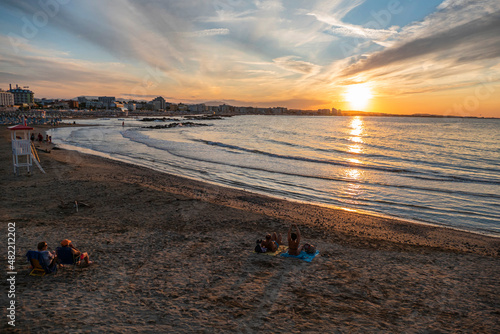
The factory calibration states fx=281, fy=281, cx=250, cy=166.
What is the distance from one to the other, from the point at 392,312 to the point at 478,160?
118 feet

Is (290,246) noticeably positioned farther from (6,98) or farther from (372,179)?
(6,98)

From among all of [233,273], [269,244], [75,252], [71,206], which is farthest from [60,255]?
[71,206]

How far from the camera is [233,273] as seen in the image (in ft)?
25.1

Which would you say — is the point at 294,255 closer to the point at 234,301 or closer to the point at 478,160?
the point at 234,301

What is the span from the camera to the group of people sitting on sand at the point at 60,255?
6805 millimetres

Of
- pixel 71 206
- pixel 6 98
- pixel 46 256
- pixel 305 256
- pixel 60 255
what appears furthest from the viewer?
pixel 6 98

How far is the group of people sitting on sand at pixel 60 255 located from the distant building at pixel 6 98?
22968 cm

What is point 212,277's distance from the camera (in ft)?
24.1

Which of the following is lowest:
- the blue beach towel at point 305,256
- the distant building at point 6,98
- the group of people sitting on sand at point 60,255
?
the blue beach towel at point 305,256

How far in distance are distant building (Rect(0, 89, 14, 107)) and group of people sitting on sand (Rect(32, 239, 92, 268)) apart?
230 m

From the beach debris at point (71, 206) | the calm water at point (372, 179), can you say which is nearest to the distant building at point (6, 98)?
the calm water at point (372, 179)

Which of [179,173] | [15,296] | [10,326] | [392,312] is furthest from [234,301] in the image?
[179,173]

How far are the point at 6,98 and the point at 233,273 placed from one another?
821 feet

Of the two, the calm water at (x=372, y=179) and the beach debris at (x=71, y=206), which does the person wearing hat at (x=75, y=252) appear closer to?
A: the beach debris at (x=71, y=206)
